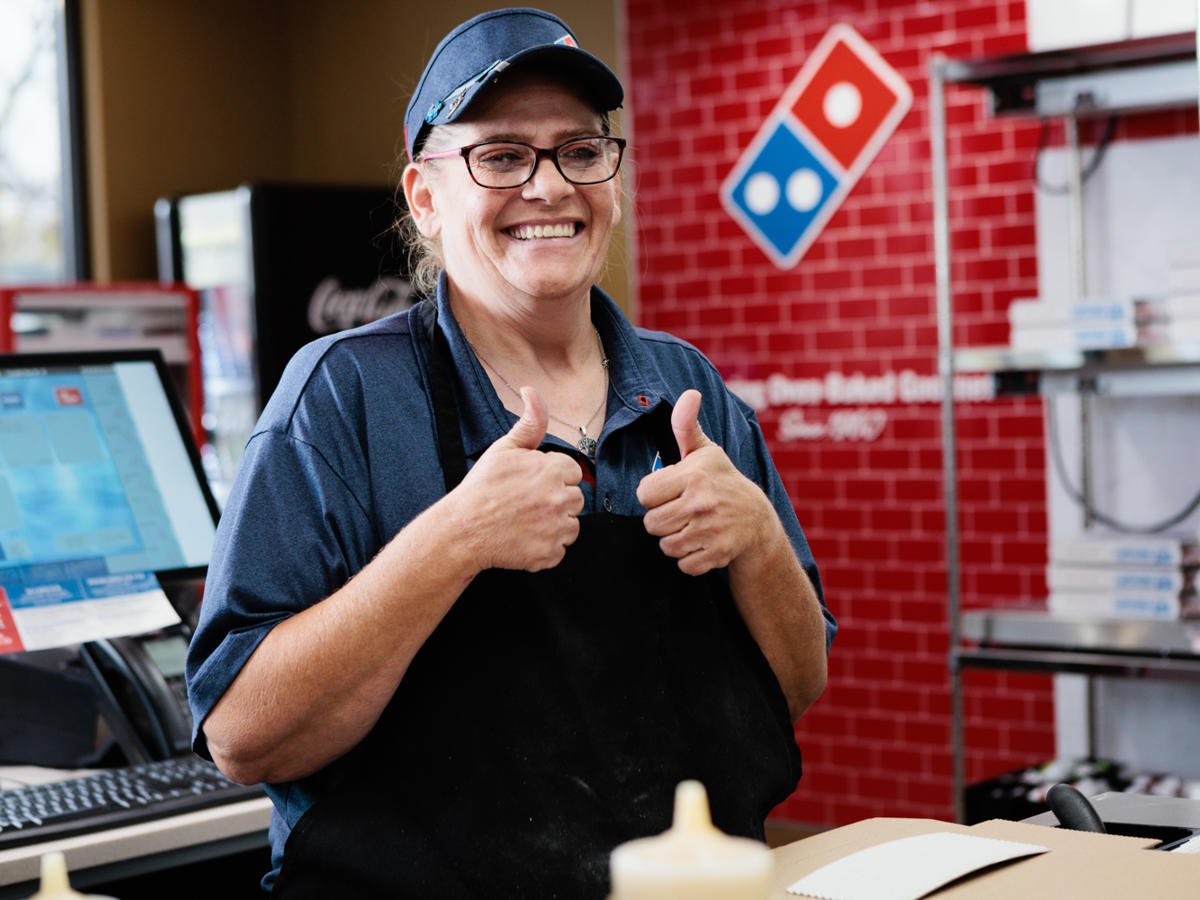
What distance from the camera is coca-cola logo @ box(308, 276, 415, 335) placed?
226 inches

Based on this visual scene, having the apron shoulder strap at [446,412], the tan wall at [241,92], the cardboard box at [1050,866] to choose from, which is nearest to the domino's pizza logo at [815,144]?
the tan wall at [241,92]

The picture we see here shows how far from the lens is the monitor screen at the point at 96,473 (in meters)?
2.21

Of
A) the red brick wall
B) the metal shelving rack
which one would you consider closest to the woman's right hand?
the metal shelving rack

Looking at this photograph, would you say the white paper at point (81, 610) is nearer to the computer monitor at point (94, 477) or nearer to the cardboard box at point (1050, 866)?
the computer monitor at point (94, 477)

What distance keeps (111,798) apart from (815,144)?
3756mm

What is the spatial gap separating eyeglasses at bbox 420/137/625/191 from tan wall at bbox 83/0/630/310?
3920 millimetres

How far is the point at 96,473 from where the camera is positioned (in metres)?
2.28

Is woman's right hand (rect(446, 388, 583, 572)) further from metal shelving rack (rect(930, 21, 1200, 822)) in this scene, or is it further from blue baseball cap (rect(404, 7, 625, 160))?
metal shelving rack (rect(930, 21, 1200, 822))

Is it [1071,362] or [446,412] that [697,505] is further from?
[1071,362]

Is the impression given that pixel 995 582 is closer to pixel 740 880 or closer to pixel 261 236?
pixel 261 236

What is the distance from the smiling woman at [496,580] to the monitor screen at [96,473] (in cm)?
79

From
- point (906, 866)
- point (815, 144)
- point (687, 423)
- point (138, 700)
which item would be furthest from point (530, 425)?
point (815, 144)

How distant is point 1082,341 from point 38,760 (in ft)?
8.86

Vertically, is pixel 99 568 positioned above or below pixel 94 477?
below
